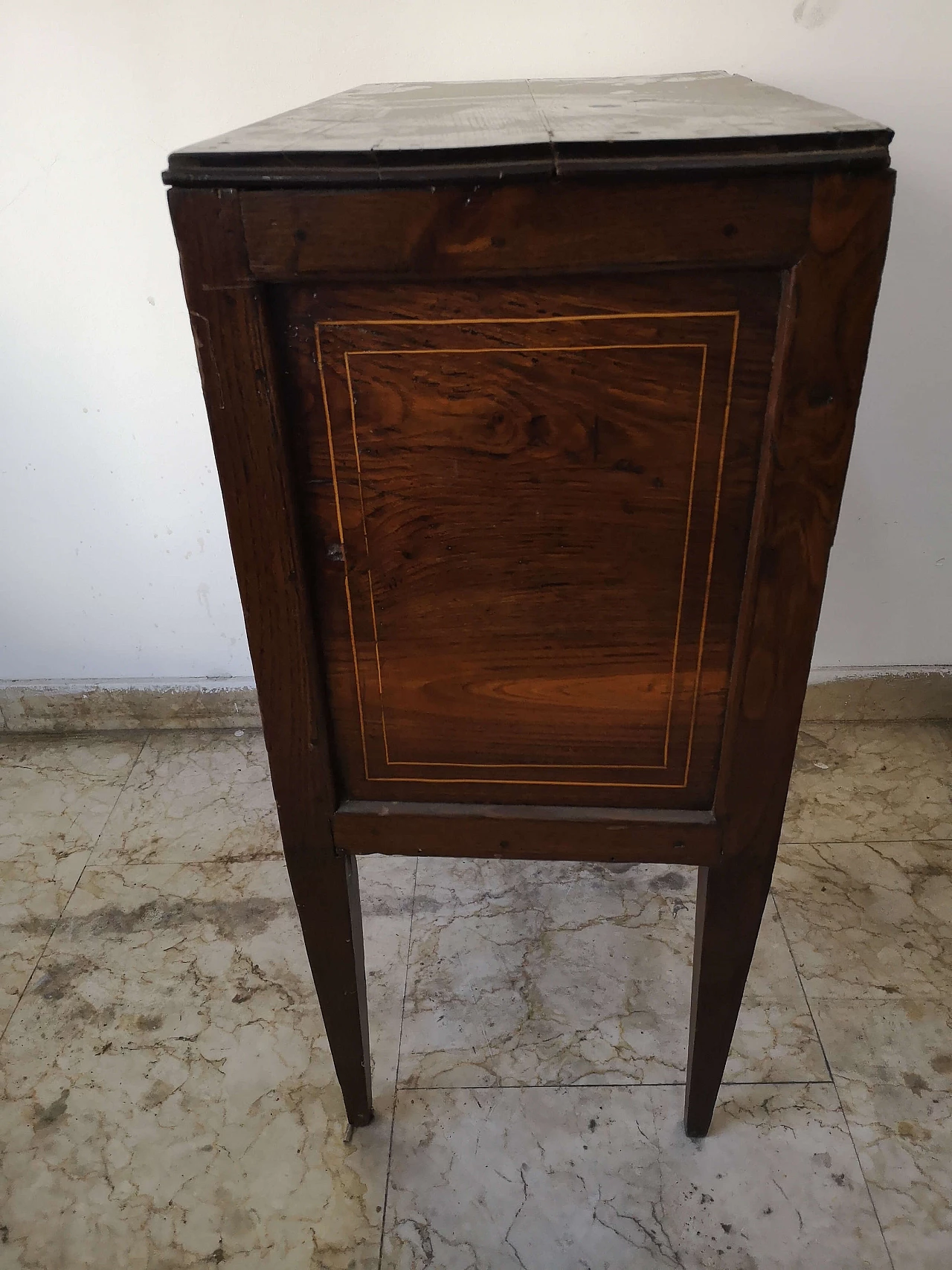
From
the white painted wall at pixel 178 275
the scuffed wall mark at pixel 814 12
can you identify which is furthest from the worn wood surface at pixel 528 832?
the scuffed wall mark at pixel 814 12

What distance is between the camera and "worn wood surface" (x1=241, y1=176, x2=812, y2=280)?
567 millimetres

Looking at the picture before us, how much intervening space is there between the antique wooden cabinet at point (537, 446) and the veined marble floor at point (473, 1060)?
1.34 feet

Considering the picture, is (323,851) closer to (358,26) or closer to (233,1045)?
(233,1045)

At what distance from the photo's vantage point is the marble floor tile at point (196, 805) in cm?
154

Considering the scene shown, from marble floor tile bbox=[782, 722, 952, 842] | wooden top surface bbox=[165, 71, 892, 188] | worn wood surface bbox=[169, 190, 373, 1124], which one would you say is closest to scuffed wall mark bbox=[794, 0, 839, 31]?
wooden top surface bbox=[165, 71, 892, 188]

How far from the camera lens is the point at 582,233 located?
0.58 meters

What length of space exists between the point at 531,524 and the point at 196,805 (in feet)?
3.82

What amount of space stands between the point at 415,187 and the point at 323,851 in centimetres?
58

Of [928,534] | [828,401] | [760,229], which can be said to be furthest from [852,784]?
[760,229]

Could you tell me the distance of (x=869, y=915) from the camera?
136 cm

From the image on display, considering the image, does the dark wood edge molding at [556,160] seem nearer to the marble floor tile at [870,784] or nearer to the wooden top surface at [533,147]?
the wooden top surface at [533,147]

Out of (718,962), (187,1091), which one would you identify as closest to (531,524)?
(718,962)

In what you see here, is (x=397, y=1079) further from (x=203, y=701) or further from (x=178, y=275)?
(x=178, y=275)

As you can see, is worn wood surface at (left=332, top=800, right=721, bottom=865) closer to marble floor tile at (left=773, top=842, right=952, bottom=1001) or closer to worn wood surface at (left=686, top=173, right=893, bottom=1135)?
worn wood surface at (left=686, top=173, right=893, bottom=1135)
